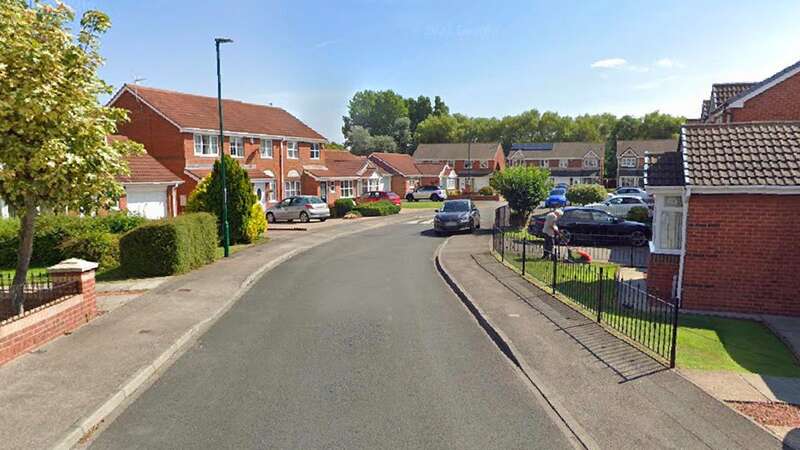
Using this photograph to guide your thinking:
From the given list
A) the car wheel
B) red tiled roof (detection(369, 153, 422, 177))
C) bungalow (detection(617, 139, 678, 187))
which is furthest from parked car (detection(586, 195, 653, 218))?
bungalow (detection(617, 139, 678, 187))

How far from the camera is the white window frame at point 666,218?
1249cm

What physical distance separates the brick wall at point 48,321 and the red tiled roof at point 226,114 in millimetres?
22637

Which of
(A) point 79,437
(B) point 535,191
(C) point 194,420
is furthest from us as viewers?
(B) point 535,191

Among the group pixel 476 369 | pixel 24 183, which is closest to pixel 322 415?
pixel 476 369

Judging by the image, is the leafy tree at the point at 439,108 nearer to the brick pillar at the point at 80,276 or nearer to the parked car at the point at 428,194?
the parked car at the point at 428,194

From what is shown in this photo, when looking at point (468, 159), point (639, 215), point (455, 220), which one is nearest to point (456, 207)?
point (455, 220)

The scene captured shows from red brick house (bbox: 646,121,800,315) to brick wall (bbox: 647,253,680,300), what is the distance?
21 mm

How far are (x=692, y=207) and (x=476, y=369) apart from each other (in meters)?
7.11

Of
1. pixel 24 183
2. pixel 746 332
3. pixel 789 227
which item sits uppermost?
pixel 24 183

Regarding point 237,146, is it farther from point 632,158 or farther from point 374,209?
point 632,158

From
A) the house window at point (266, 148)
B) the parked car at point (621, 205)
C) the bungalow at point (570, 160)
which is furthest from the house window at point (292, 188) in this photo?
the bungalow at point (570, 160)

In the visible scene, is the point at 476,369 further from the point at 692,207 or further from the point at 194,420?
the point at 692,207

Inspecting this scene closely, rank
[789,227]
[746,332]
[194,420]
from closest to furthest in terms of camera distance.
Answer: [194,420]
[746,332]
[789,227]

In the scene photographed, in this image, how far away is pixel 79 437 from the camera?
227 inches
